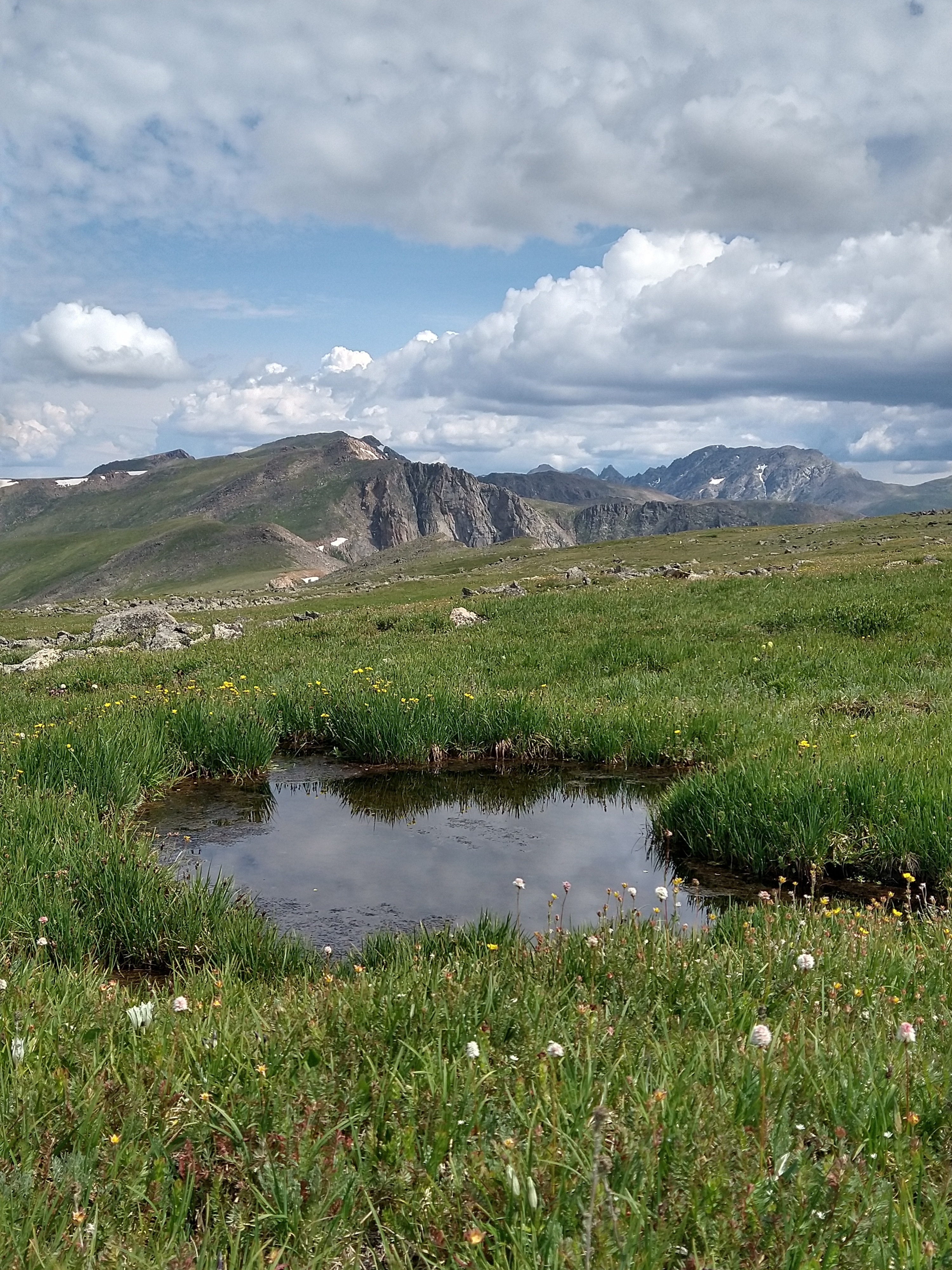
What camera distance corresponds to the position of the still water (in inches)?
325

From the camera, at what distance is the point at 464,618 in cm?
2836

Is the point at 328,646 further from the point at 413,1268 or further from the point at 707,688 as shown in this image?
the point at 413,1268

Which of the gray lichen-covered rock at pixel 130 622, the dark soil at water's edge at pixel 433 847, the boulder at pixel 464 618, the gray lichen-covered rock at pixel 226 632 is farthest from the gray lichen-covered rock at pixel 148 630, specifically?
the dark soil at water's edge at pixel 433 847

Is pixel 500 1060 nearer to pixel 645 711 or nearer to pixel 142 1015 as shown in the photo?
pixel 142 1015

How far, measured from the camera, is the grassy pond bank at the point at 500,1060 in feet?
9.91

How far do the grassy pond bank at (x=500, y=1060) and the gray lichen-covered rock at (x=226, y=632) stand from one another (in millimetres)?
17755

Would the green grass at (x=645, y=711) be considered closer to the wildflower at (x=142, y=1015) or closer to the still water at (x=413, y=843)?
the still water at (x=413, y=843)

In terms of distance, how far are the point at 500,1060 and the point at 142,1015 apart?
178 centimetres

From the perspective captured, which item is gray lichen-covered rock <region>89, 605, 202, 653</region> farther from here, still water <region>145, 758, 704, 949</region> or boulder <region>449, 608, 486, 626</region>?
still water <region>145, 758, 704, 949</region>

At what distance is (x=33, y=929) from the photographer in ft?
22.1

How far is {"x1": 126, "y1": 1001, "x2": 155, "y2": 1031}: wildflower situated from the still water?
9.95 ft

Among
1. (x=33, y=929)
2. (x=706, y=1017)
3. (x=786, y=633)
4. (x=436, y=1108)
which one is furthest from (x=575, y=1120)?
(x=786, y=633)

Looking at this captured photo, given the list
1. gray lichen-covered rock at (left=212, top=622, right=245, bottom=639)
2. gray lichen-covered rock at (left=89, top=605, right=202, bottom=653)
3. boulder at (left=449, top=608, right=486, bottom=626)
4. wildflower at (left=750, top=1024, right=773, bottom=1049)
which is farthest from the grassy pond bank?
gray lichen-covered rock at (left=89, top=605, right=202, bottom=653)

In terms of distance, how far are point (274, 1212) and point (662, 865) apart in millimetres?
7024
